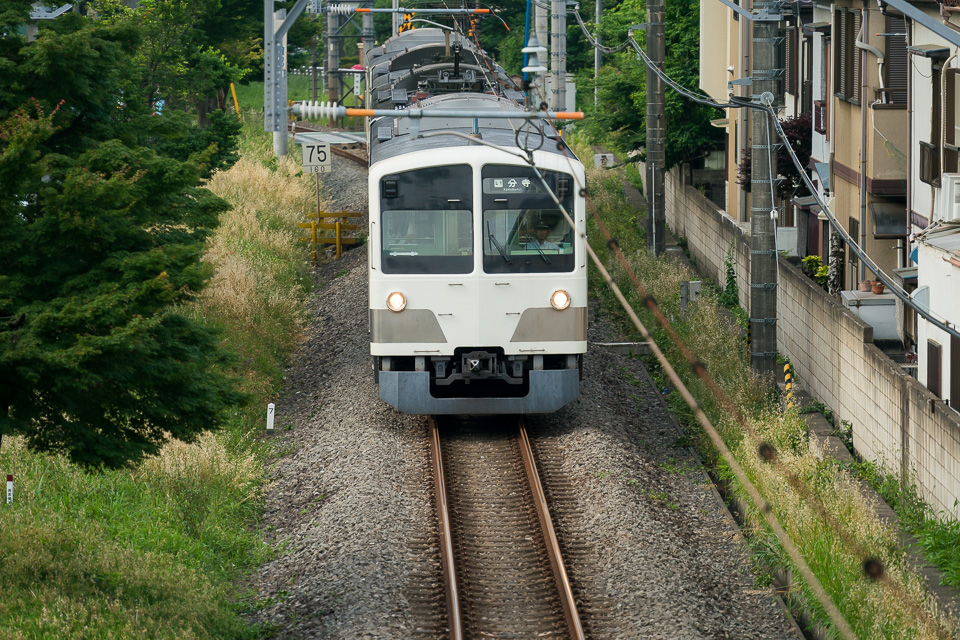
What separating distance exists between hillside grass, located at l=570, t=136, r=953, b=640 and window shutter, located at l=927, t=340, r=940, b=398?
1.40m

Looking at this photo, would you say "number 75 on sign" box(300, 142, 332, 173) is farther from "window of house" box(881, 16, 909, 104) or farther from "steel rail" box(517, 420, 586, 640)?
"steel rail" box(517, 420, 586, 640)

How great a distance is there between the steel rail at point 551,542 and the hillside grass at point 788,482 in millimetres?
1693

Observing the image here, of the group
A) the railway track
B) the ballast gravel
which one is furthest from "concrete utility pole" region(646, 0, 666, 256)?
the railway track

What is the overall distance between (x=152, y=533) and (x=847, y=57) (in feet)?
43.2

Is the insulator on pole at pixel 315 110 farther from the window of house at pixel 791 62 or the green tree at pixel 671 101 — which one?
the green tree at pixel 671 101

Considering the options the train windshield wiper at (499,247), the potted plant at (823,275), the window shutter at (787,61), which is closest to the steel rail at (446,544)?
the train windshield wiper at (499,247)

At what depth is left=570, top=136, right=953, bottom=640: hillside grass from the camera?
8531 mm

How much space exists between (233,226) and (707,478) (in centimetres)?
1387

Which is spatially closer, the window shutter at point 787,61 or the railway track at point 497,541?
the railway track at point 497,541

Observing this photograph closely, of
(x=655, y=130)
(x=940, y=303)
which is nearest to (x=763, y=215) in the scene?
(x=940, y=303)

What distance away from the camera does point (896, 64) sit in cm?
1712

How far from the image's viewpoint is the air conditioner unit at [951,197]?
1323 centimetres

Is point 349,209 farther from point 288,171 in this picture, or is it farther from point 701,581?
point 701,581

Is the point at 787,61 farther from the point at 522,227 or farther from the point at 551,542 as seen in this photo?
the point at 551,542
